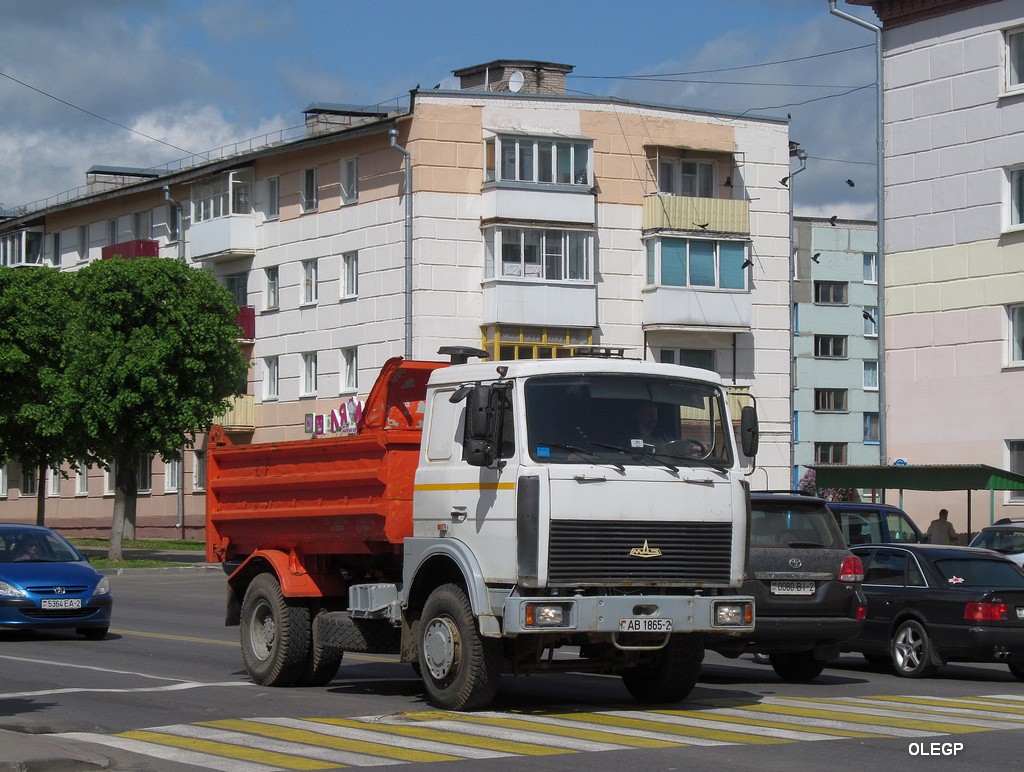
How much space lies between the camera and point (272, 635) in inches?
558

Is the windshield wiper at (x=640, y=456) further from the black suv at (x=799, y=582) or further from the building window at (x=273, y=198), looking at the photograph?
the building window at (x=273, y=198)

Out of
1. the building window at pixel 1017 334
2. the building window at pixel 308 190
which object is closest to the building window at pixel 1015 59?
the building window at pixel 1017 334

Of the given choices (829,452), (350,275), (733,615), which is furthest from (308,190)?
(733,615)

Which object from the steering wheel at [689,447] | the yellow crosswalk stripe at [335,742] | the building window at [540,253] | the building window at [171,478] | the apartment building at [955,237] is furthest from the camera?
the building window at [171,478]

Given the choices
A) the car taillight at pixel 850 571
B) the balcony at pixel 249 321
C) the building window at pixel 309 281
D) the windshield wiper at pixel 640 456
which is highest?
the building window at pixel 309 281

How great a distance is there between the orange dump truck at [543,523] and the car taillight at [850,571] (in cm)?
275

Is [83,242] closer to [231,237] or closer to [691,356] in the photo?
[231,237]

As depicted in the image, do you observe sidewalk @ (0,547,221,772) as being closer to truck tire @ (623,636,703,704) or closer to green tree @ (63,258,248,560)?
truck tire @ (623,636,703,704)

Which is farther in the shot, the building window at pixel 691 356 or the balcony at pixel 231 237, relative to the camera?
the balcony at pixel 231 237

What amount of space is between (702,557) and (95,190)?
6068cm

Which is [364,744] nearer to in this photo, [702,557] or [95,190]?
[702,557]

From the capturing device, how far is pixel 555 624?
37.3ft

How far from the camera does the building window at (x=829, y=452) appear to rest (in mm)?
82688

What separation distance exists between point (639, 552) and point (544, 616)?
884mm
